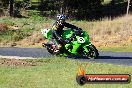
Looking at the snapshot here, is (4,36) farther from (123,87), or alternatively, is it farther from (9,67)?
(123,87)

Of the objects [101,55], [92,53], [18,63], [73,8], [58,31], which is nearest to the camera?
[18,63]

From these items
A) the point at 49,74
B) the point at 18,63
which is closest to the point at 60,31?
the point at 18,63

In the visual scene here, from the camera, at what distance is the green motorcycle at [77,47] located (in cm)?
1855

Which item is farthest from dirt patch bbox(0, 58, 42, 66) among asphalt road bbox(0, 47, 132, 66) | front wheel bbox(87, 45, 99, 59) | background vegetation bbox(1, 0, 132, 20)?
background vegetation bbox(1, 0, 132, 20)

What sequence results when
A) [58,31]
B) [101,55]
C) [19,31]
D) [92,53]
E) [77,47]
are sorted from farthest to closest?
[19,31]
[101,55]
[58,31]
[77,47]
[92,53]

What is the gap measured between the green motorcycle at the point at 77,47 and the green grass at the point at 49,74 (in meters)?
2.16

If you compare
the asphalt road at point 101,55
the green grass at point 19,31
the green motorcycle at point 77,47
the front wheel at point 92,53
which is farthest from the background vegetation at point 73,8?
the front wheel at point 92,53

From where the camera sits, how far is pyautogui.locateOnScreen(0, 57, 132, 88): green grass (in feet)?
36.8

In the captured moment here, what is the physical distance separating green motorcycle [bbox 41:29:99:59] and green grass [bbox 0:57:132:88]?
7.09ft

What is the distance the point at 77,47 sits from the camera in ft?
61.9

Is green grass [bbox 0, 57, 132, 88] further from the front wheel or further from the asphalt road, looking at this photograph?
the asphalt road

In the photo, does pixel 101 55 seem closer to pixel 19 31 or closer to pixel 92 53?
pixel 92 53

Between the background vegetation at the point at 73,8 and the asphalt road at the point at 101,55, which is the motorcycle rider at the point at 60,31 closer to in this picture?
the asphalt road at the point at 101,55

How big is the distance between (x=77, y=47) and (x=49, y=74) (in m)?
5.83
